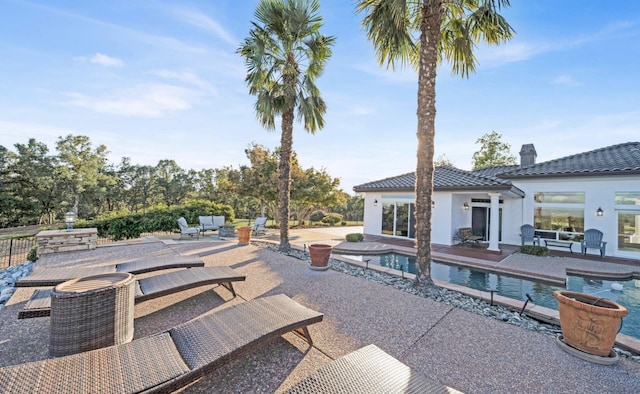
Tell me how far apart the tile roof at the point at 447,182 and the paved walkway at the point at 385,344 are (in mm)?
8304

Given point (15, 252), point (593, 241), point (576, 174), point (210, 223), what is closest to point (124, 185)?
point (15, 252)

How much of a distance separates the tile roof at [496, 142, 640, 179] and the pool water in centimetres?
520

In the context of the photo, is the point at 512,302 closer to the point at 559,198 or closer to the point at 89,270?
the point at 89,270

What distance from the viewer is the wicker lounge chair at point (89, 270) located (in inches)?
171

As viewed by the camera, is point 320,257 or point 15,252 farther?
point 15,252

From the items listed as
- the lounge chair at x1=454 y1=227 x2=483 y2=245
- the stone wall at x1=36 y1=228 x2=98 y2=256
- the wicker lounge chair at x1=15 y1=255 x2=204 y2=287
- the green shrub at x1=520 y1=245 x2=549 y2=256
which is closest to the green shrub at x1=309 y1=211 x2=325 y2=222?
the lounge chair at x1=454 y1=227 x2=483 y2=245

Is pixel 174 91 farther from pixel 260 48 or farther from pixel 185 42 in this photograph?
pixel 260 48

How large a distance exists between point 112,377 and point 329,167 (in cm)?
1981

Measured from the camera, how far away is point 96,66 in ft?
Answer: 29.9

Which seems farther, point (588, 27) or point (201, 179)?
point (201, 179)

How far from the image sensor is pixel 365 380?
2281mm

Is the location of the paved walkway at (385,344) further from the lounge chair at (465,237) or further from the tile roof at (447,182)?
the lounge chair at (465,237)

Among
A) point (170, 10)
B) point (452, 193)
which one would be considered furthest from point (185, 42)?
point (452, 193)

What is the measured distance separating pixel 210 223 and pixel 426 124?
12221 millimetres
